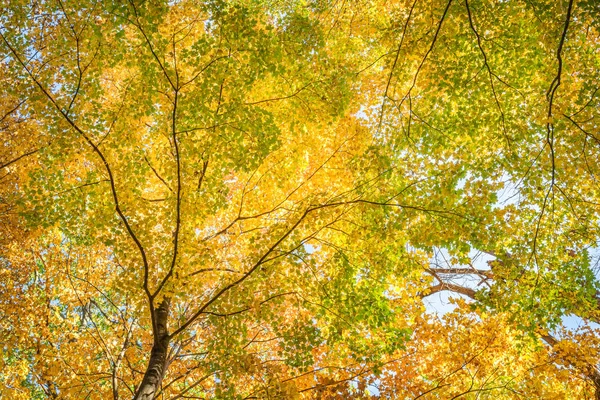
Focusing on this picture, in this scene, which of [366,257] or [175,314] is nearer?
[366,257]

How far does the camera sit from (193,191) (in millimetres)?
4695

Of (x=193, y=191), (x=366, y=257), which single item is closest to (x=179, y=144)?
(x=193, y=191)

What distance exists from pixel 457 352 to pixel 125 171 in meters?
6.38

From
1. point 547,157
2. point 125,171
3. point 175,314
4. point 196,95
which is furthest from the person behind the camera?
point 175,314

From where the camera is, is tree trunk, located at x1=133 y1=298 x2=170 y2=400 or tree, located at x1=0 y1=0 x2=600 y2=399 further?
tree trunk, located at x1=133 y1=298 x2=170 y2=400

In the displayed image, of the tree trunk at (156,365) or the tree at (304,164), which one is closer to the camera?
the tree at (304,164)

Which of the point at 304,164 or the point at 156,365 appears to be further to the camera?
the point at 304,164

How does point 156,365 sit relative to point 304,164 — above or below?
below

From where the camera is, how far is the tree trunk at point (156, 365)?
4.37 m

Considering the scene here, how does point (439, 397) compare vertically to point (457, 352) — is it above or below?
below

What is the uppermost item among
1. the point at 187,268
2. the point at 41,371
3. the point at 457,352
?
the point at 41,371

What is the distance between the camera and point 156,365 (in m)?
4.62

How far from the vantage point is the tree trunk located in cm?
437

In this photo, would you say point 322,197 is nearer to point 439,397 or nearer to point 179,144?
point 179,144
